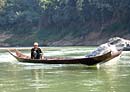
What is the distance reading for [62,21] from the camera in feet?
336

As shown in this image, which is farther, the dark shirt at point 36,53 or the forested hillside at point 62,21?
the forested hillside at point 62,21

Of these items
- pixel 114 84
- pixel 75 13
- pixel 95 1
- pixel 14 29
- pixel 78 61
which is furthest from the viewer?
pixel 14 29

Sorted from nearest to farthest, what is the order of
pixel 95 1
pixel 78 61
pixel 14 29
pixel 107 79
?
pixel 107 79, pixel 78 61, pixel 95 1, pixel 14 29

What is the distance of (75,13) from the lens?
321 feet

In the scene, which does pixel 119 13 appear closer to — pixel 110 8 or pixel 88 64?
pixel 110 8

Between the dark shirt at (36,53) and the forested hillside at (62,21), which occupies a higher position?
the dark shirt at (36,53)

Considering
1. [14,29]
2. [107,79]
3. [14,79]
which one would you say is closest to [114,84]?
[107,79]

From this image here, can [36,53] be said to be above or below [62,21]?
above

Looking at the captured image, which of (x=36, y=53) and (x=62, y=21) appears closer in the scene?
(x=36, y=53)

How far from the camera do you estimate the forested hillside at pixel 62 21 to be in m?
89.7

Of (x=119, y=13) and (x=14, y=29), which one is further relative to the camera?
(x=14, y=29)

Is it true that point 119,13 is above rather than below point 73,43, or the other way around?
above

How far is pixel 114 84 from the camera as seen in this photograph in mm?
20969

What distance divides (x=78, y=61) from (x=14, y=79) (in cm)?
747
